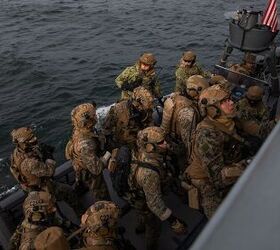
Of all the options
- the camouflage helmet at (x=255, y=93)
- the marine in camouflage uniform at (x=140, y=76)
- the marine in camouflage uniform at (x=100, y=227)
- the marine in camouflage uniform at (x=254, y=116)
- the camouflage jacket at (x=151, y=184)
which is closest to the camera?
the marine in camouflage uniform at (x=100, y=227)

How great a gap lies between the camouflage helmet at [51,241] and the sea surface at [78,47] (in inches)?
264

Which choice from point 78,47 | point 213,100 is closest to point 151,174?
point 213,100

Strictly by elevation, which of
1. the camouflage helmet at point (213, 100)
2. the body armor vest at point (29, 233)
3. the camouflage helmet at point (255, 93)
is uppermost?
the camouflage helmet at point (213, 100)

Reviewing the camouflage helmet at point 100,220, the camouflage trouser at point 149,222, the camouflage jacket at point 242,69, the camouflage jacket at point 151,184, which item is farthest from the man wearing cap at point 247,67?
the camouflage helmet at point 100,220

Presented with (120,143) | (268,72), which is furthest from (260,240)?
(268,72)

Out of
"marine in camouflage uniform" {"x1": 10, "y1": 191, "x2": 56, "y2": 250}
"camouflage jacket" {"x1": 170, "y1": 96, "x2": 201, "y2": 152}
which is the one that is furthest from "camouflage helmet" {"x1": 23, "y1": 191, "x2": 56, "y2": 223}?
"camouflage jacket" {"x1": 170, "y1": 96, "x2": 201, "y2": 152}

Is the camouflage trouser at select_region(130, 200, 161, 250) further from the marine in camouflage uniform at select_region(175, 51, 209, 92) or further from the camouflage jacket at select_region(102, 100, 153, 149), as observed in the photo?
the marine in camouflage uniform at select_region(175, 51, 209, 92)

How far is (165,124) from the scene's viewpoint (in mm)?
5734

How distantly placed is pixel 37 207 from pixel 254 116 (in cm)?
359

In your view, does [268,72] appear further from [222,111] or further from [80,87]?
[80,87]

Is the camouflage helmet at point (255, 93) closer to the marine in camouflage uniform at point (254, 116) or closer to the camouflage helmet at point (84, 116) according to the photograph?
the marine in camouflage uniform at point (254, 116)

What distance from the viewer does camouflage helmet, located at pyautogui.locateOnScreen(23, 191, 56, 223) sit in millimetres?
3969

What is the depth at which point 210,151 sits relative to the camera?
418cm

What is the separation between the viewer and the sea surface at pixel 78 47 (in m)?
13.1
